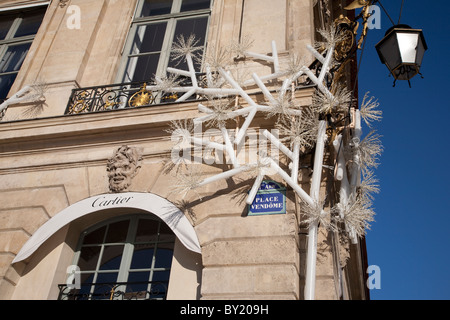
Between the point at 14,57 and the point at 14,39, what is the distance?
1.40 feet

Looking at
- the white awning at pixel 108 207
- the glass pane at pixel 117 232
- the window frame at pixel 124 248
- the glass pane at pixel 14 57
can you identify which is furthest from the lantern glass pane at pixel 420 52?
the glass pane at pixel 14 57

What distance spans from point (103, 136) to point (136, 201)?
48.4 inches

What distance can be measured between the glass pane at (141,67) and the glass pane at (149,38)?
0.62 ft

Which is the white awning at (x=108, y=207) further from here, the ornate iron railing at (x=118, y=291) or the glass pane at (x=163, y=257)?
the ornate iron railing at (x=118, y=291)

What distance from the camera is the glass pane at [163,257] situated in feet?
19.3

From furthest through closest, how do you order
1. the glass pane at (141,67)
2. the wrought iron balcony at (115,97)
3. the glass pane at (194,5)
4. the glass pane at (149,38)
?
the glass pane at (194,5) < the glass pane at (149,38) < the glass pane at (141,67) < the wrought iron balcony at (115,97)

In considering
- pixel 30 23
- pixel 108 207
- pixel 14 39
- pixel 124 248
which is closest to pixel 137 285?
pixel 124 248

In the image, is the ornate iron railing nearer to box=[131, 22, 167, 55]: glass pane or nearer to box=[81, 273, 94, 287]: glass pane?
box=[81, 273, 94, 287]: glass pane

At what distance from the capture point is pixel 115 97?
7.11 m

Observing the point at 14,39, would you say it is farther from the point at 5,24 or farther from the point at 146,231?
the point at 146,231

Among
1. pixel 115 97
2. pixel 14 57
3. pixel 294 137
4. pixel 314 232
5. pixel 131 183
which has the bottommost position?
pixel 314 232

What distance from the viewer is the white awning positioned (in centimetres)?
573

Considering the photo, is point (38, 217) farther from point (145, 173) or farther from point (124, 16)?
point (124, 16)

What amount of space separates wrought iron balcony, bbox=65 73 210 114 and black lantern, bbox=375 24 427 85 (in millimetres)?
2839
